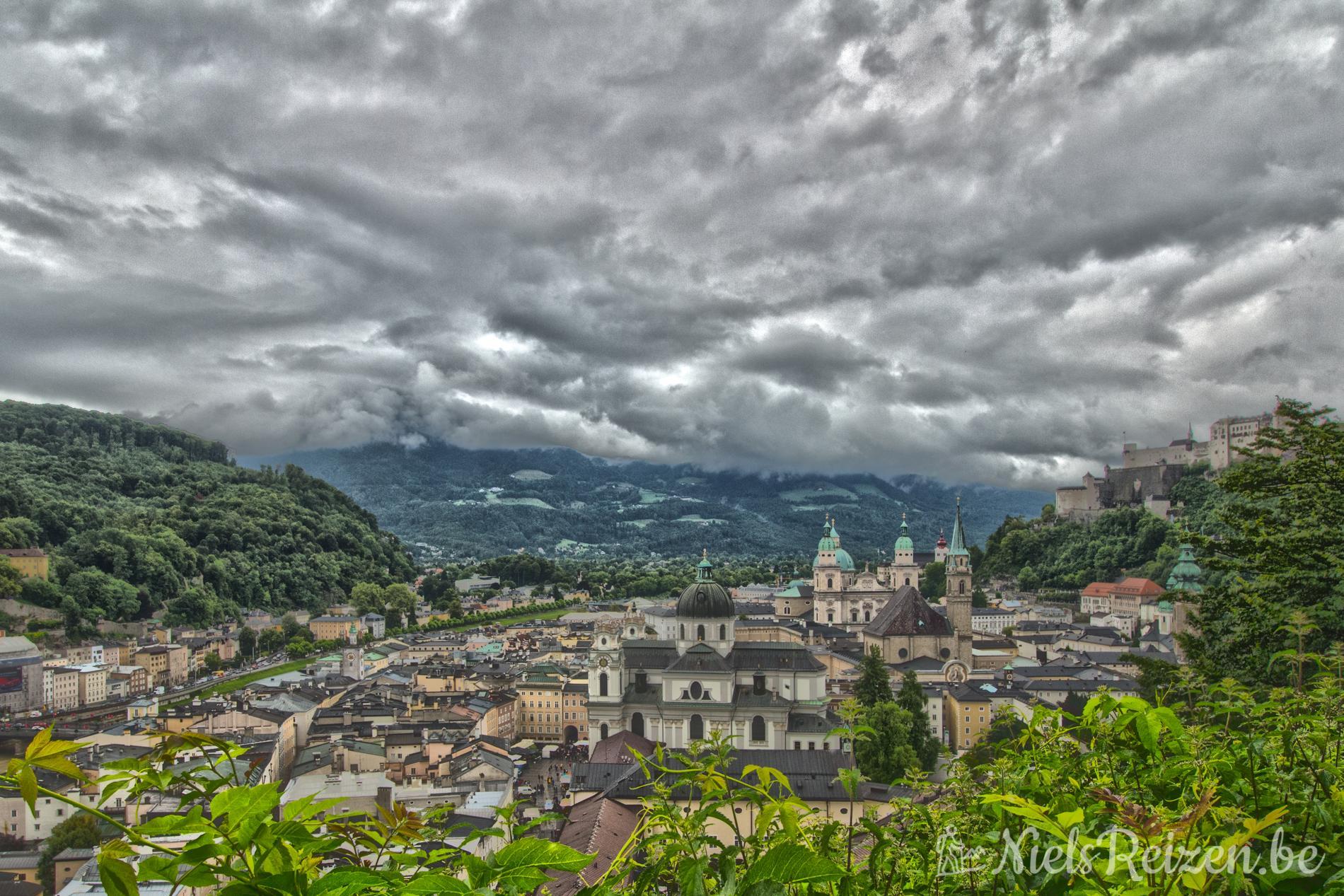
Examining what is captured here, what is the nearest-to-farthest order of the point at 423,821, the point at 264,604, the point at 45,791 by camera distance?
1. the point at 45,791
2. the point at 423,821
3. the point at 264,604

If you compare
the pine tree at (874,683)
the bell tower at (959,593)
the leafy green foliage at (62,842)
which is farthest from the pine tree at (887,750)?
the bell tower at (959,593)

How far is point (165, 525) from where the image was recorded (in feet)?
262

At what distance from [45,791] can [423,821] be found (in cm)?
70

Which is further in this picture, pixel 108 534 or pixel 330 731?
pixel 108 534

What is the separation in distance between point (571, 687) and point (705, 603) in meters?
13.4

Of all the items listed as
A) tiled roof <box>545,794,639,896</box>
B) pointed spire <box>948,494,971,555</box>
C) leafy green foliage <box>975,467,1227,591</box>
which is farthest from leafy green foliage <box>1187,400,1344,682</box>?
leafy green foliage <box>975,467,1227,591</box>

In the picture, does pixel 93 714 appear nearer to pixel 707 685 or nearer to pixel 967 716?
pixel 707 685

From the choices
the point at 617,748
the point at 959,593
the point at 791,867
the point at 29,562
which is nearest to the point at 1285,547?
the point at 791,867

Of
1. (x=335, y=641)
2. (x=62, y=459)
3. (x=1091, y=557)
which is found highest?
(x=62, y=459)

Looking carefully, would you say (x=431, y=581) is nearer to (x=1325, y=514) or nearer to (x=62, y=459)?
(x=62, y=459)

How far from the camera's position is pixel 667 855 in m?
1.45

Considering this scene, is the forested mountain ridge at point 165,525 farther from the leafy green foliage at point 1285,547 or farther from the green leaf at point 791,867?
the green leaf at point 791,867

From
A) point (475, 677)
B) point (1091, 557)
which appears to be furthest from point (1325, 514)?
point (1091, 557)

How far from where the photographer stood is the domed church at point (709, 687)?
2936cm
